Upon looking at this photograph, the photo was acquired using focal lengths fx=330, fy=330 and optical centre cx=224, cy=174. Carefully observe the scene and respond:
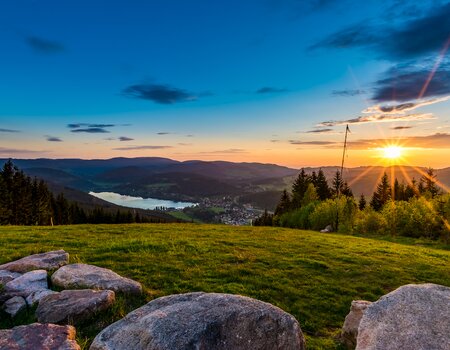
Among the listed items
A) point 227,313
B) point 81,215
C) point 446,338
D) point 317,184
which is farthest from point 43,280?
point 81,215

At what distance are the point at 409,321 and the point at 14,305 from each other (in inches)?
462

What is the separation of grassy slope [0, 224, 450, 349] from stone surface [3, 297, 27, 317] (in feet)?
1.44

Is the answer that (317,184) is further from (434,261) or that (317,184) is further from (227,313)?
(227,313)

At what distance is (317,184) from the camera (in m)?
96.9

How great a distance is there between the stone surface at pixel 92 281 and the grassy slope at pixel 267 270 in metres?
0.77

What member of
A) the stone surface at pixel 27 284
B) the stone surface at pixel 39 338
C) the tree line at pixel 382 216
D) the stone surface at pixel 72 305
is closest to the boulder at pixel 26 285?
the stone surface at pixel 27 284

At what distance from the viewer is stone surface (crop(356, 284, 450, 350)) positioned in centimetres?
727

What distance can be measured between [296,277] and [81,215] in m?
112

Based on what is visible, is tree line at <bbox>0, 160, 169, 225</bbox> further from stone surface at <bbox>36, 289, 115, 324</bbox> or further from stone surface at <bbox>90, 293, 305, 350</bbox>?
stone surface at <bbox>90, 293, 305, 350</bbox>

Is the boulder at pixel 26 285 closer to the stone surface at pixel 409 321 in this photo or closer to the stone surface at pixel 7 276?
the stone surface at pixel 7 276

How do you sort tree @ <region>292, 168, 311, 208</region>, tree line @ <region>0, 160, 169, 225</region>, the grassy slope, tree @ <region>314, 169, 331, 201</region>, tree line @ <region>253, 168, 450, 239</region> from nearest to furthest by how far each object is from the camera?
1. the grassy slope
2. tree line @ <region>253, 168, 450, 239</region>
3. tree line @ <region>0, 160, 169, 225</region>
4. tree @ <region>292, 168, 311, 208</region>
5. tree @ <region>314, 169, 331, 201</region>

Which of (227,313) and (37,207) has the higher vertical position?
(227,313)

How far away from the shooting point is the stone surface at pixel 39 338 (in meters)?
7.41

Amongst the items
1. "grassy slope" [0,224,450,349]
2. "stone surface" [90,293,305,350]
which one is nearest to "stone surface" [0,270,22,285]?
"grassy slope" [0,224,450,349]
